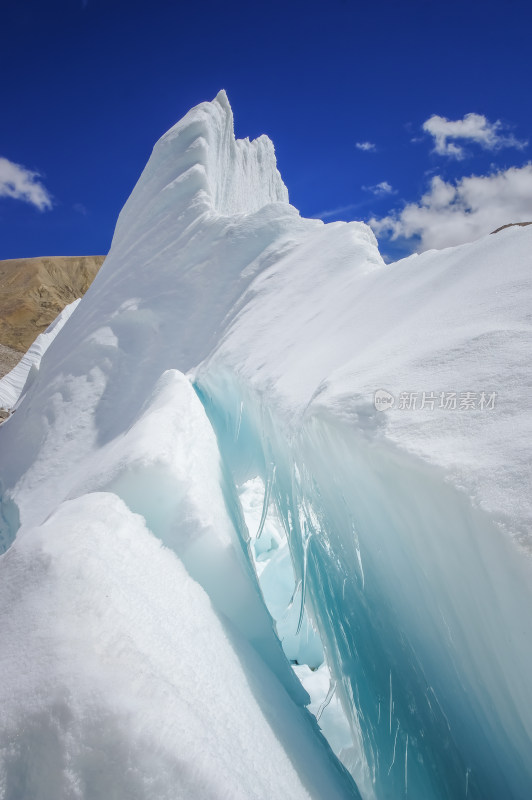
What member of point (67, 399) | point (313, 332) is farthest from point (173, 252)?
point (313, 332)

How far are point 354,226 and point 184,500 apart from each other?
13.4 ft

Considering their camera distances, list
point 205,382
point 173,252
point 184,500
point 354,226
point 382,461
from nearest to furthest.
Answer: point 382,461, point 184,500, point 205,382, point 354,226, point 173,252

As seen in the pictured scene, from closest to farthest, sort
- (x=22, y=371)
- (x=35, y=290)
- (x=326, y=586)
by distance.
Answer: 1. (x=326, y=586)
2. (x=22, y=371)
3. (x=35, y=290)

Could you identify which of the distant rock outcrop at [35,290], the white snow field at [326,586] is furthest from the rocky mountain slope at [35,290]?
the white snow field at [326,586]

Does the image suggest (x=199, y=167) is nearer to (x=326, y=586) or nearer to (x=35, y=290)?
(x=326, y=586)

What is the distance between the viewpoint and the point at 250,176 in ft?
32.8

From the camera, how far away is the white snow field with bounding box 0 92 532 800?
890 millimetres

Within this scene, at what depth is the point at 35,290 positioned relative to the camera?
31859 mm

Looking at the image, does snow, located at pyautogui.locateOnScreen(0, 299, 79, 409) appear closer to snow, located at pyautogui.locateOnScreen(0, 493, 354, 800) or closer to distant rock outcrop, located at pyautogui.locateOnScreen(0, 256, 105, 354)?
snow, located at pyautogui.locateOnScreen(0, 493, 354, 800)

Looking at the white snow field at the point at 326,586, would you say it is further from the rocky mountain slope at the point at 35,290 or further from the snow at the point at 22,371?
the rocky mountain slope at the point at 35,290

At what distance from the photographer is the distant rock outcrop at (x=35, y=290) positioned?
29.3 metres

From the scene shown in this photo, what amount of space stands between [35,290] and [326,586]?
3544cm

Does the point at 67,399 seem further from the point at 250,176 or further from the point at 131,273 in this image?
the point at 250,176

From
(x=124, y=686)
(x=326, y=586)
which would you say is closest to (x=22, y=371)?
Answer: (x=326, y=586)
